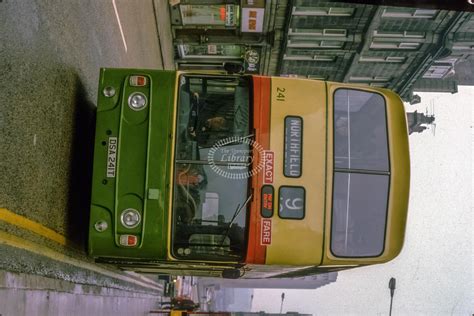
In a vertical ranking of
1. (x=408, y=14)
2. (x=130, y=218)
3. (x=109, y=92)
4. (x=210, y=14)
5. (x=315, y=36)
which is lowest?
(x=130, y=218)

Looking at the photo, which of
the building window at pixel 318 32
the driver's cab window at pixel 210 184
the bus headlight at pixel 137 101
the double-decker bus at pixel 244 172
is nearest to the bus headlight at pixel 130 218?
the double-decker bus at pixel 244 172

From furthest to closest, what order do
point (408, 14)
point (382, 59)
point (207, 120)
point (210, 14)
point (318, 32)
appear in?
point (382, 59)
point (318, 32)
point (408, 14)
point (210, 14)
point (207, 120)

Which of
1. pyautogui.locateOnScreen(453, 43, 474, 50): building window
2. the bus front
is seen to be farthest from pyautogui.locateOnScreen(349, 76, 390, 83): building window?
the bus front

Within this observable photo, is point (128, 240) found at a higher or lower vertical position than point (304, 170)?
lower

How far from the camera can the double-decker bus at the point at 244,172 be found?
6.38 meters

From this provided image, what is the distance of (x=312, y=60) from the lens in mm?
28406

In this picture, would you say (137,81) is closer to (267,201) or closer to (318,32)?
(267,201)

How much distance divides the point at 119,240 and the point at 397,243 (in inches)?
127

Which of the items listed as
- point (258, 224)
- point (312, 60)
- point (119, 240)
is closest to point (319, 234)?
point (258, 224)

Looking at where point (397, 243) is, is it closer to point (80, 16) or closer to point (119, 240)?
point (119, 240)

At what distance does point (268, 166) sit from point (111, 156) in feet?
5.88

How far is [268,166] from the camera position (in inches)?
257

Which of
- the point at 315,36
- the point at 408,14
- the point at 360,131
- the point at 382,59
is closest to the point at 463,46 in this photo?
the point at 382,59

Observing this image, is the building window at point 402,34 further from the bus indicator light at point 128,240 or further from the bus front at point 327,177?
the bus indicator light at point 128,240
